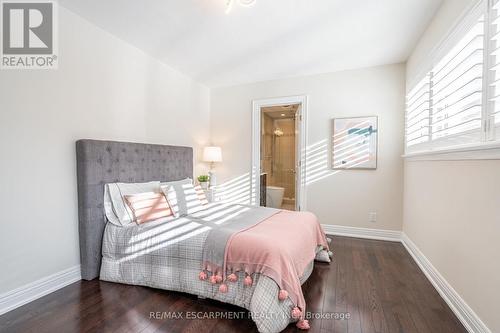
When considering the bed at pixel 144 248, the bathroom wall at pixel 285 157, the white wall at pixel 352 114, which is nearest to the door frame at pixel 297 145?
the white wall at pixel 352 114

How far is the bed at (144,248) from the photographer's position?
176cm

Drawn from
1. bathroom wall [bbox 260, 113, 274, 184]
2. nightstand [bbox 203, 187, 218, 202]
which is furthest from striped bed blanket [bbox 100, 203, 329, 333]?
bathroom wall [bbox 260, 113, 274, 184]

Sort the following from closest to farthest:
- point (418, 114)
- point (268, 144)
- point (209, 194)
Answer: point (418, 114), point (209, 194), point (268, 144)

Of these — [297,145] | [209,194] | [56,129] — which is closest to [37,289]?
[56,129]

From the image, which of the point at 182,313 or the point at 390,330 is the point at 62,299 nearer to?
the point at 182,313

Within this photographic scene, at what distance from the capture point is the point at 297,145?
4.03 meters

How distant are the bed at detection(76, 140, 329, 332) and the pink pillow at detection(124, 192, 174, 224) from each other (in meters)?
0.12

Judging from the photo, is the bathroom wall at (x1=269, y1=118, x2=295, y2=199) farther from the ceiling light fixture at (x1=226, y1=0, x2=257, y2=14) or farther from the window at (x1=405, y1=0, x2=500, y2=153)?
the ceiling light fixture at (x1=226, y1=0, x2=257, y2=14)

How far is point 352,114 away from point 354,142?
422mm

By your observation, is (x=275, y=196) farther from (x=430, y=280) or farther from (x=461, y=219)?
(x=461, y=219)

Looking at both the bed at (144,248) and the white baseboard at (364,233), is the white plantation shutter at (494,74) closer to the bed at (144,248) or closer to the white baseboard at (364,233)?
the bed at (144,248)

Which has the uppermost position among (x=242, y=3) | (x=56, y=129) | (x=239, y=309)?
(x=242, y=3)

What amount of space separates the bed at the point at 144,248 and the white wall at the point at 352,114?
1.24m

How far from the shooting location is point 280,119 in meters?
6.84
